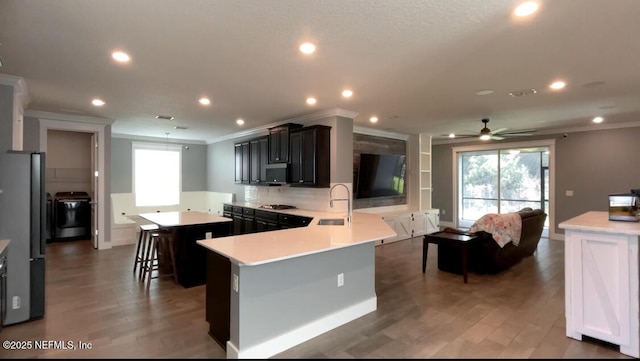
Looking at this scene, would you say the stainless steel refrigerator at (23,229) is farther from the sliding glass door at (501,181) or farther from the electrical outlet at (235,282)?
the sliding glass door at (501,181)

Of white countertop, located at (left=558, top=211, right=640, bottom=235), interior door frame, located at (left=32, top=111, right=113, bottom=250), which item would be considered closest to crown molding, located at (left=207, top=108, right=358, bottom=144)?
interior door frame, located at (left=32, top=111, right=113, bottom=250)

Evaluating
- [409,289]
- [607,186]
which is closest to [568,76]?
[409,289]

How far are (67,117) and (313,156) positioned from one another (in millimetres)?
4438

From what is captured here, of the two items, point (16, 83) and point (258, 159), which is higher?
point (16, 83)

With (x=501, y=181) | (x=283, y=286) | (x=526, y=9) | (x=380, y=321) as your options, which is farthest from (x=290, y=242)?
(x=501, y=181)

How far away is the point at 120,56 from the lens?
296cm

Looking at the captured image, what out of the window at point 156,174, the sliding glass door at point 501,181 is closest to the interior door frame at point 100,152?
the window at point 156,174

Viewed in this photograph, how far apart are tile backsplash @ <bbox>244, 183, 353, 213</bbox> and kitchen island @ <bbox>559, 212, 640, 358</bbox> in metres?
3.00

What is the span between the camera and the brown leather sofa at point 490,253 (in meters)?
4.54

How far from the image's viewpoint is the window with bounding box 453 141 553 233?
7.71m

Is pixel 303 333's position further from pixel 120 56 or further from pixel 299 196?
pixel 299 196

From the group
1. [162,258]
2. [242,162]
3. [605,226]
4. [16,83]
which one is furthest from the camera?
[242,162]

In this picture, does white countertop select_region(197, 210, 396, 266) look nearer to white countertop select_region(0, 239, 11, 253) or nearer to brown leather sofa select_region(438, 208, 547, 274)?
white countertop select_region(0, 239, 11, 253)

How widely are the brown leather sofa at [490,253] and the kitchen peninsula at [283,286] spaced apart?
1.98m
